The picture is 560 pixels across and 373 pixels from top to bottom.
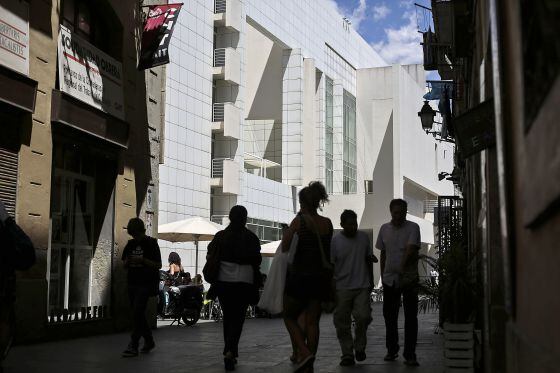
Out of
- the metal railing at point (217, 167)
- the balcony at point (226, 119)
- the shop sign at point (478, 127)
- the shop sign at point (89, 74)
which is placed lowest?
→ the shop sign at point (478, 127)

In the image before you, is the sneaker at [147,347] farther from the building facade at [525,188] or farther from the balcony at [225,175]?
the balcony at [225,175]

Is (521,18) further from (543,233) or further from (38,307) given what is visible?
(38,307)

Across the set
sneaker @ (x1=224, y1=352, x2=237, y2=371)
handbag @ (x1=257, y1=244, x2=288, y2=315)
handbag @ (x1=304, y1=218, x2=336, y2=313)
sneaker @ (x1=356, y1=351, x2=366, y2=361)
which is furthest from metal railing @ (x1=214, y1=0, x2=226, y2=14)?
handbag @ (x1=304, y1=218, x2=336, y2=313)

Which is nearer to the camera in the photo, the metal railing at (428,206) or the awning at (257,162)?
the awning at (257,162)

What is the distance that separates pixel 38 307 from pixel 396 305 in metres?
5.89

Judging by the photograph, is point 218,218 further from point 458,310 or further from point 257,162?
point 458,310

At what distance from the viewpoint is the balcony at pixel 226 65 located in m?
37.2

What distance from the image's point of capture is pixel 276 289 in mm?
8156

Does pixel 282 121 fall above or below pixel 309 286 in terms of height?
above

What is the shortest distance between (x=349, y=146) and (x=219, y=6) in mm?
21634

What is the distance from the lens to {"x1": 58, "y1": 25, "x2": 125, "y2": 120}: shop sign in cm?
1377

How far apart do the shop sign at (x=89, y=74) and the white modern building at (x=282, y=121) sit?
15842mm

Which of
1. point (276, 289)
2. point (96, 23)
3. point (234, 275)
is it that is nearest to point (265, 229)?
point (96, 23)

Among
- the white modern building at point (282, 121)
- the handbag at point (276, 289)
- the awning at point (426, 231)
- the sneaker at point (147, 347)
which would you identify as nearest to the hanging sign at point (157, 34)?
the sneaker at point (147, 347)
